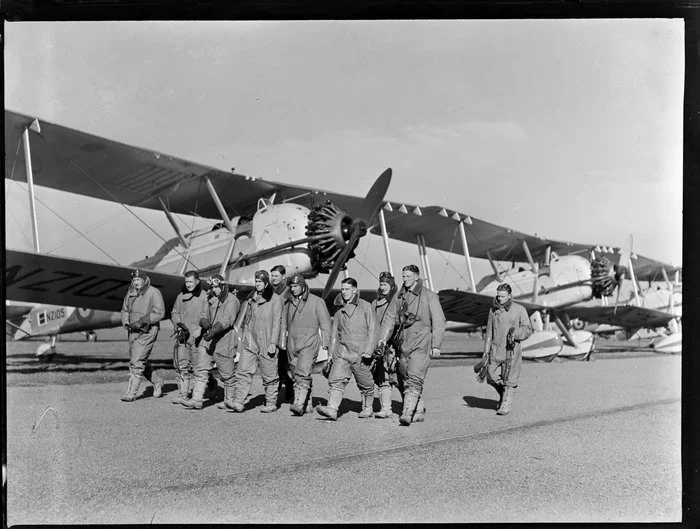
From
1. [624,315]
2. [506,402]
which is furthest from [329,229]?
[624,315]

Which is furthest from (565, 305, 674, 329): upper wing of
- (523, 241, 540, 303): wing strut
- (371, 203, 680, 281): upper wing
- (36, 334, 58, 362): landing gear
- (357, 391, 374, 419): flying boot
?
(36, 334, 58, 362): landing gear

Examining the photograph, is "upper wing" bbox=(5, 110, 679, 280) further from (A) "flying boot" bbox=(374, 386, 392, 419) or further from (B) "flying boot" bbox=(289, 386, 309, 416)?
(A) "flying boot" bbox=(374, 386, 392, 419)

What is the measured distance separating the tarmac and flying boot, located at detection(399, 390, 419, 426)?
0.33ft

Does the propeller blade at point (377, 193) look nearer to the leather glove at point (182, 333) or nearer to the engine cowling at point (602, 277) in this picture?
the leather glove at point (182, 333)

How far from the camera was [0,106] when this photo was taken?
4.85 metres

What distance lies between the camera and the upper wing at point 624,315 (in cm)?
2277

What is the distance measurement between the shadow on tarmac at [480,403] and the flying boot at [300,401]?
249 cm

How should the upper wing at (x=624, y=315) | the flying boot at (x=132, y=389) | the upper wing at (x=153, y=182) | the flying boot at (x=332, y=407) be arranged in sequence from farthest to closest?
the upper wing at (x=624, y=315) < the upper wing at (x=153, y=182) < the flying boot at (x=132, y=389) < the flying boot at (x=332, y=407)

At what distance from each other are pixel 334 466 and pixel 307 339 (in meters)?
2.89

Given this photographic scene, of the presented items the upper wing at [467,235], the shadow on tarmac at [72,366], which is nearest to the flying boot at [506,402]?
the shadow on tarmac at [72,366]

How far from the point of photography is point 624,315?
2473 centimetres

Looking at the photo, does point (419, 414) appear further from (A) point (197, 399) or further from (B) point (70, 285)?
(B) point (70, 285)
